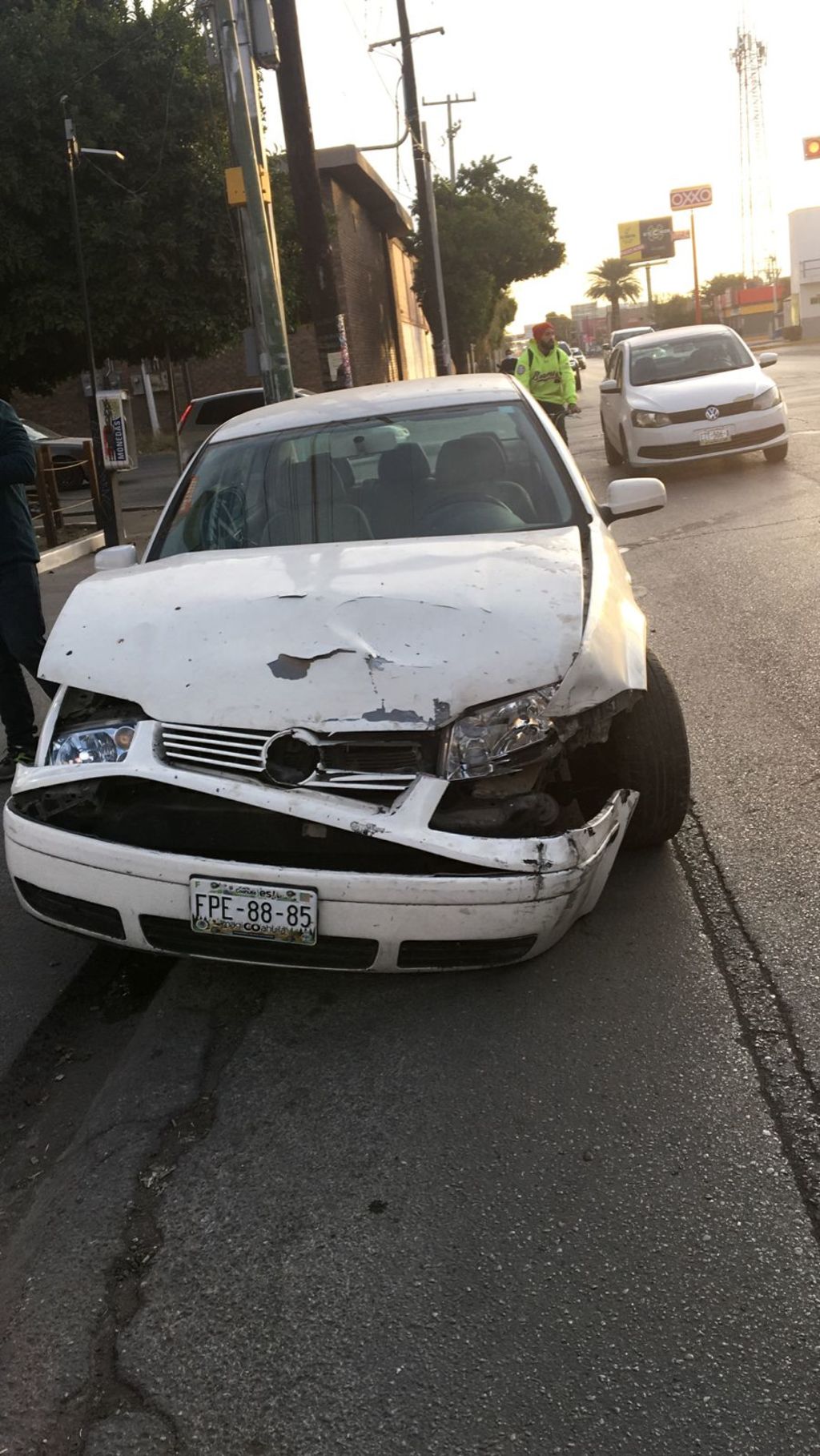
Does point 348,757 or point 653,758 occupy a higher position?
point 348,757

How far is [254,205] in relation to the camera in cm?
1172

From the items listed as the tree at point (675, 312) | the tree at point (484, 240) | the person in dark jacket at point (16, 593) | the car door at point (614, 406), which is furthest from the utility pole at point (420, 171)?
the tree at point (675, 312)

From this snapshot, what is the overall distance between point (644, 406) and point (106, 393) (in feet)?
18.8

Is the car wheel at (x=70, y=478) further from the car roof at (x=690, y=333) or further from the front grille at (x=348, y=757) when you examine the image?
the front grille at (x=348, y=757)

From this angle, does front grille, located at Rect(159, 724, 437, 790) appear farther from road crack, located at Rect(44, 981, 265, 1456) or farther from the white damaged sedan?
road crack, located at Rect(44, 981, 265, 1456)

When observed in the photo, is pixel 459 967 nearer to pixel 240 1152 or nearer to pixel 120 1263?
pixel 240 1152

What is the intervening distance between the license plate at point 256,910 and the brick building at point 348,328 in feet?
87.9

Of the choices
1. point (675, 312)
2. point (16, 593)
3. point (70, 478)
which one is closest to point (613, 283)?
point (675, 312)

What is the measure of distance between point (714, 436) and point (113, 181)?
924 cm

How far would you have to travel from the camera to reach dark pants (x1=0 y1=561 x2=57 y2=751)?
5.70 m

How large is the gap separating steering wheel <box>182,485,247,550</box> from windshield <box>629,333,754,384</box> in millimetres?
10113

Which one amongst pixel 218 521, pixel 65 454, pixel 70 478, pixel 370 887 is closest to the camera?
pixel 370 887

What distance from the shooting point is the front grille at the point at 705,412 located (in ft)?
41.9

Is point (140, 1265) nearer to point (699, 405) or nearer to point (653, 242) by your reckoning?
point (699, 405)
